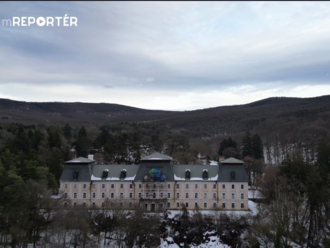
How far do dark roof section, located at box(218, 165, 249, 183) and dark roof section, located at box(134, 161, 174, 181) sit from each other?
7.54 meters

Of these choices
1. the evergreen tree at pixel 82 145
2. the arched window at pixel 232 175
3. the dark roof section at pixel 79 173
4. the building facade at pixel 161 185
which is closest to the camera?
the building facade at pixel 161 185

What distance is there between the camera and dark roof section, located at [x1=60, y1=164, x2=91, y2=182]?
55562 millimetres

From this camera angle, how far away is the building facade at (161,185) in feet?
178

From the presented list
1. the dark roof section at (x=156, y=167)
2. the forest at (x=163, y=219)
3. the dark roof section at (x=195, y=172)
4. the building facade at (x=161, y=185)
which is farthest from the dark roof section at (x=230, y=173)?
the dark roof section at (x=156, y=167)

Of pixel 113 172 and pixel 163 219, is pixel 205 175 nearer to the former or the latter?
pixel 163 219

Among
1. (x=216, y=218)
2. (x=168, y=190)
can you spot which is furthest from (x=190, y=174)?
(x=216, y=218)

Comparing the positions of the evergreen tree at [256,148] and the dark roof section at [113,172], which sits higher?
the evergreen tree at [256,148]

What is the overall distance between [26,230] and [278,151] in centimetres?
6633

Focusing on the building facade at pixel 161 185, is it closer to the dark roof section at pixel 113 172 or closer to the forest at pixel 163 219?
the dark roof section at pixel 113 172

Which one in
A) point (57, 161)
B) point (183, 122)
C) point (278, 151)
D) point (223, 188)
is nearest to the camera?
point (223, 188)

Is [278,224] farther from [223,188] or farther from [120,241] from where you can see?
[120,241]

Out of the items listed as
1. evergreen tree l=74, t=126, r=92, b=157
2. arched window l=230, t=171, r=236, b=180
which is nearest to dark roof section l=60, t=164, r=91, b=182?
arched window l=230, t=171, r=236, b=180

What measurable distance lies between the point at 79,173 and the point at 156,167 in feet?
39.1

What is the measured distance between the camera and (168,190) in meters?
55.0
